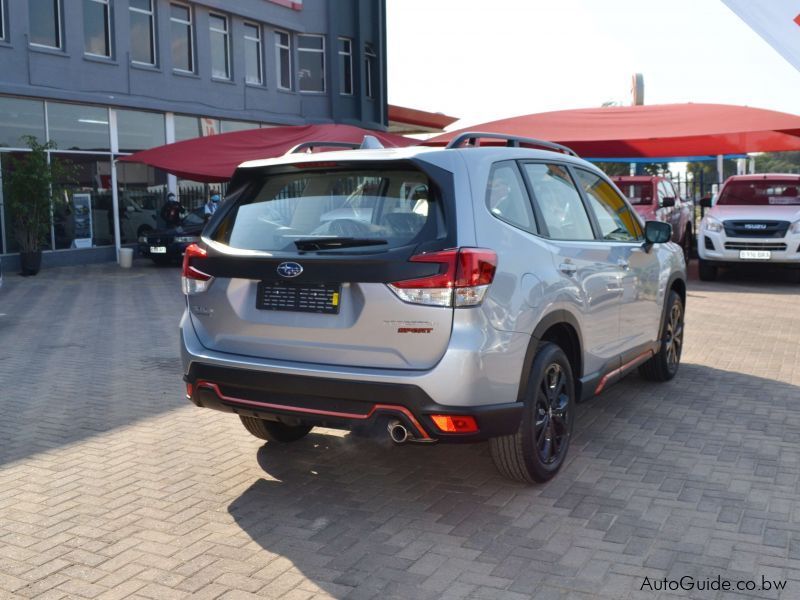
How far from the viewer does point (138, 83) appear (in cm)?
2314

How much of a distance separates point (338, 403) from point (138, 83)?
69.1 ft

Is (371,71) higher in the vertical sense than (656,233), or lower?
higher

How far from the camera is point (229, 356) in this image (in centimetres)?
449

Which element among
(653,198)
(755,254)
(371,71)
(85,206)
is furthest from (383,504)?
(371,71)

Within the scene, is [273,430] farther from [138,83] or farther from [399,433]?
[138,83]

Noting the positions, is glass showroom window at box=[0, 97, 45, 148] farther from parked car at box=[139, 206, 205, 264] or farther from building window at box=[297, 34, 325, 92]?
building window at box=[297, 34, 325, 92]

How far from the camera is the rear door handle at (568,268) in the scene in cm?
482

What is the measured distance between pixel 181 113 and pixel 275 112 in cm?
490

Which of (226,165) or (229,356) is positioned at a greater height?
(226,165)

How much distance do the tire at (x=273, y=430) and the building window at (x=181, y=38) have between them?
21272 millimetres

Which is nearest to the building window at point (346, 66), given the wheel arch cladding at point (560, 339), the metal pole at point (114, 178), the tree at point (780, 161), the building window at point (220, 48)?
the building window at point (220, 48)

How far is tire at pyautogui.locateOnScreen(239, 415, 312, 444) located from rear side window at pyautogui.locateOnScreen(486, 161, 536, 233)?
1996mm

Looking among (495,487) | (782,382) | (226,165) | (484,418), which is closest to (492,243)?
(484,418)

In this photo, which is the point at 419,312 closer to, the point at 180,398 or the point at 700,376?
the point at 180,398
